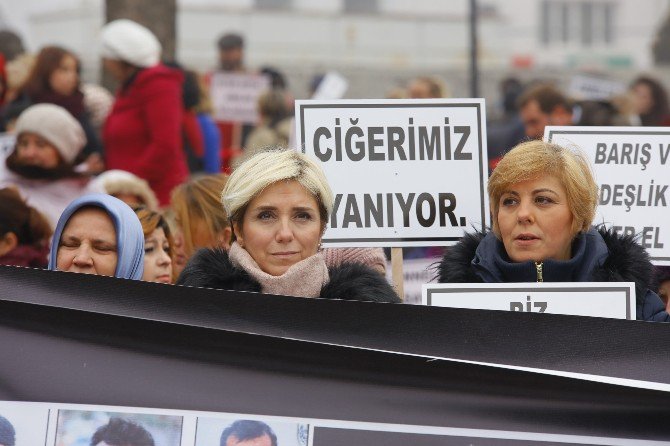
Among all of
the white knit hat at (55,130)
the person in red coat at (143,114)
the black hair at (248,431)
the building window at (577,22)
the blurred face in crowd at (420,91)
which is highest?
the building window at (577,22)

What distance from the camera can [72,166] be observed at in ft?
25.0

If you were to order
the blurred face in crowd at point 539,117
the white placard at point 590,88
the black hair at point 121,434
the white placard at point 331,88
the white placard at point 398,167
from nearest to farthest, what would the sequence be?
the black hair at point 121,434, the white placard at point 398,167, the blurred face in crowd at point 539,117, the white placard at point 590,88, the white placard at point 331,88

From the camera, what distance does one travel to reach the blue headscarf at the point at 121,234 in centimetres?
443

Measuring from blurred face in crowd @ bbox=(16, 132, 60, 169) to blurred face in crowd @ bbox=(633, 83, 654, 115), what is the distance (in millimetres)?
6550

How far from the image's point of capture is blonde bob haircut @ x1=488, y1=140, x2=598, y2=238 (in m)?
4.36

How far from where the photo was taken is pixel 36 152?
7.52 metres

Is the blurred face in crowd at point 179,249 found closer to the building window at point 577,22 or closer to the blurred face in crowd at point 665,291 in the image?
the blurred face in crowd at point 665,291

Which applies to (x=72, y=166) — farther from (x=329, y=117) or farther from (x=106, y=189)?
(x=329, y=117)

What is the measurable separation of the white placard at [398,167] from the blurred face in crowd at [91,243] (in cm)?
100

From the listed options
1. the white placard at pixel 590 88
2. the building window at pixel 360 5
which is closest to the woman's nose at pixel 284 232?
the white placard at pixel 590 88

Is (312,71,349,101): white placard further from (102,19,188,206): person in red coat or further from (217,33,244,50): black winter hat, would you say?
(102,19,188,206): person in red coat

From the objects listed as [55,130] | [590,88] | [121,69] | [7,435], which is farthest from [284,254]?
[590,88]

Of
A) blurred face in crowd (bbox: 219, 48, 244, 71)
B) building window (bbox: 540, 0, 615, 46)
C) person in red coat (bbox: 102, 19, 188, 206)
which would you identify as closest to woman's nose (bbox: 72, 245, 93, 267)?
person in red coat (bbox: 102, 19, 188, 206)

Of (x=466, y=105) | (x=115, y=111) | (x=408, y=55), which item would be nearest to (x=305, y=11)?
(x=408, y=55)
